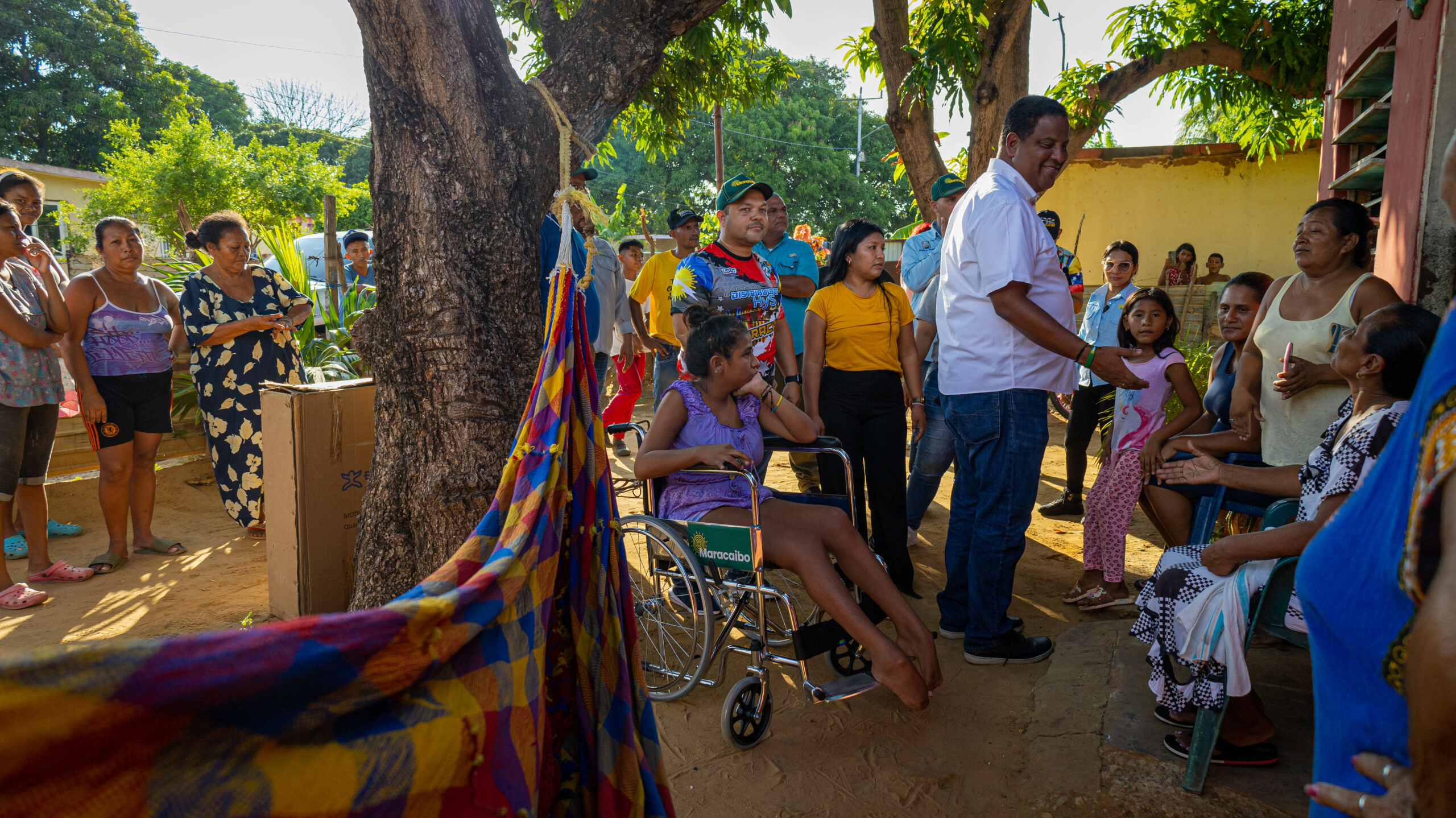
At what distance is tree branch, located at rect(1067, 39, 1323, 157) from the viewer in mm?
6953

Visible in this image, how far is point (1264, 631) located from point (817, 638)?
128cm

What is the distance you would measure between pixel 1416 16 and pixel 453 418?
4.31 meters

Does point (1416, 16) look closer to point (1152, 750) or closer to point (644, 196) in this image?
point (1152, 750)

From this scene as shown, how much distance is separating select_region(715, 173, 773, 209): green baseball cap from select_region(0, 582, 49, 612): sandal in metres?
3.78

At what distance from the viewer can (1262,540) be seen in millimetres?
2158

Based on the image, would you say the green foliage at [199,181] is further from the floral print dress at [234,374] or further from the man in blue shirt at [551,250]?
the man in blue shirt at [551,250]

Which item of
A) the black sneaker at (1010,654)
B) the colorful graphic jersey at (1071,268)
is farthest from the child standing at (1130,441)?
the black sneaker at (1010,654)

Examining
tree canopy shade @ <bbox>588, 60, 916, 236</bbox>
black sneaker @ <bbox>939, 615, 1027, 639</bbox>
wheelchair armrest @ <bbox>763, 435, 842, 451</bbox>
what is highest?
tree canopy shade @ <bbox>588, 60, 916, 236</bbox>

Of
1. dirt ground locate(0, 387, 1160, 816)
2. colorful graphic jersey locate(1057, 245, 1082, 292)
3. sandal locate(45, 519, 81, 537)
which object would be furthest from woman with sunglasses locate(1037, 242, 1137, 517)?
sandal locate(45, 519, 81, 537)

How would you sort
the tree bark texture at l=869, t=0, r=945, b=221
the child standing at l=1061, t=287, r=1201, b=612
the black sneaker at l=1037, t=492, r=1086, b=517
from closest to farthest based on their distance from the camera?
the child standing at l=1061, t=287, r=1201, b=612, the black sneaker at l=1037, t=492, r=1086, b=517, the tree bark texture at l=869, t=0, r=945, b=221

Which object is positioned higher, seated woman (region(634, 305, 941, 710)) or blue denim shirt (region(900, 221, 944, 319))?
blue denim shirt (region(900, 221, 944, 319))

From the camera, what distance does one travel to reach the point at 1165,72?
7.14 metres

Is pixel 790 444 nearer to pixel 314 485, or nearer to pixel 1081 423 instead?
pixel 314 485

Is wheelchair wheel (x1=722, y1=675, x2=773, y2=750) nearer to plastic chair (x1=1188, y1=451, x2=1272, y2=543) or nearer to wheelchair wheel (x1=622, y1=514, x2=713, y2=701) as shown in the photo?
wheelchair wheel (x1=622, y1=514, x2=713, y2=701)
